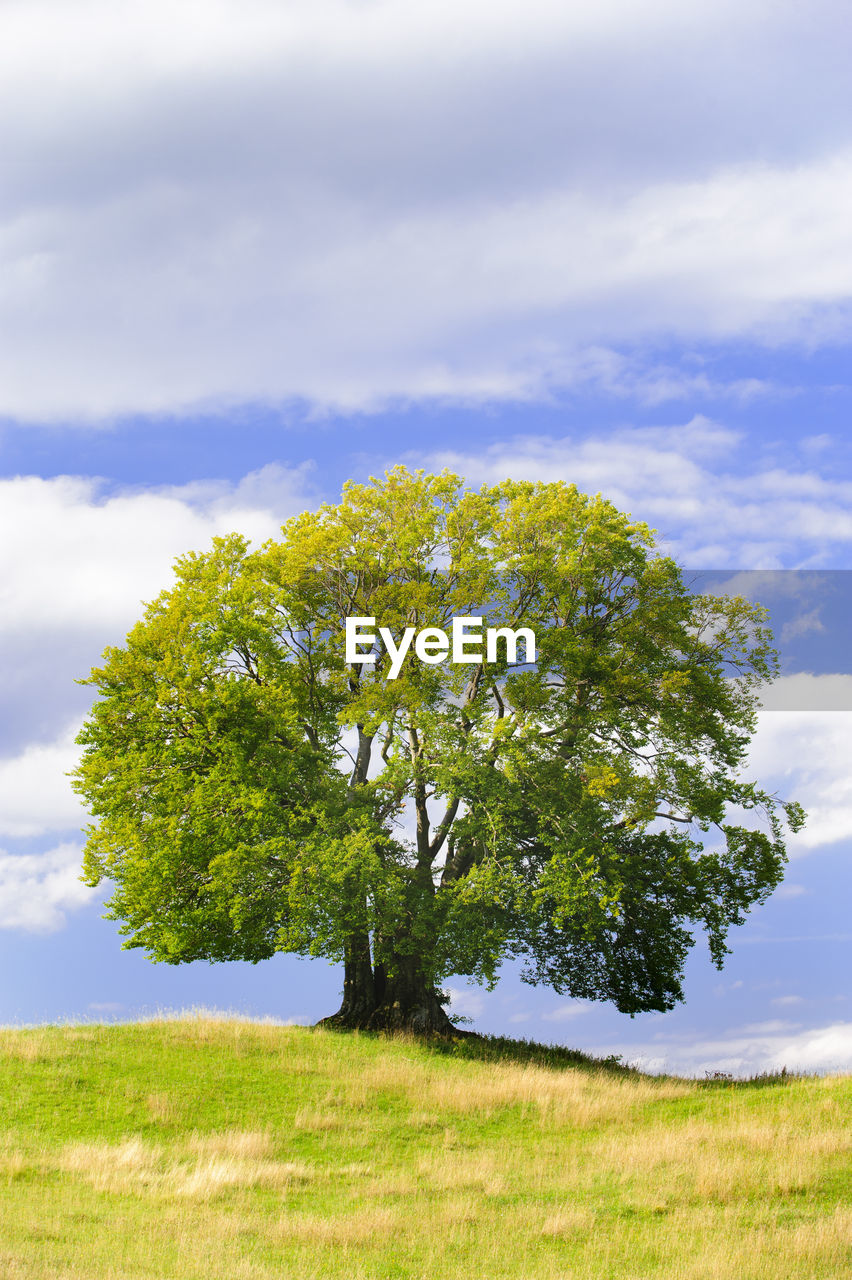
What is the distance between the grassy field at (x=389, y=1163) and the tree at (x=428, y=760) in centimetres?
301

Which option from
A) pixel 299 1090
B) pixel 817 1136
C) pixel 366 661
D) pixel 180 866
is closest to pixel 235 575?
pixel 366 661

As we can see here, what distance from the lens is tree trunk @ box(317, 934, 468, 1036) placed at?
94.5 feet

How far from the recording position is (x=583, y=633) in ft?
98.1

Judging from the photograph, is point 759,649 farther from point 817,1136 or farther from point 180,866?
point 180,866

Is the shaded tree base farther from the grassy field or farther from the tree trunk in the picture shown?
the grassy field

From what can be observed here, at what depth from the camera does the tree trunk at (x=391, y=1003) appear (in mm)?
28812

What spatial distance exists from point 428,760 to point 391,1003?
277 inches

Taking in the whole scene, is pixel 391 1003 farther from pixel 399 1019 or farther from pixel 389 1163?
pixel 389 1163

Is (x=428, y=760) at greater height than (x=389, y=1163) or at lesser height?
greater

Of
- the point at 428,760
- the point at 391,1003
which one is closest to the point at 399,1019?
the point at 391,1003

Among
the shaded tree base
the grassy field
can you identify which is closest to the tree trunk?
the shaded tree base

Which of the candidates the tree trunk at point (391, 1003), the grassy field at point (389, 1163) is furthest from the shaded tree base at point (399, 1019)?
the grassy field at point (389, 1163)

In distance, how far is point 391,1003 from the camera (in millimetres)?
29172

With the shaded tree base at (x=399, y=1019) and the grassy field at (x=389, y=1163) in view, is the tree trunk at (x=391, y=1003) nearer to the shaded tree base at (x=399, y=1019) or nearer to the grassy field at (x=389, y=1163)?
the shaded tree base at (x=399, y=1019)
